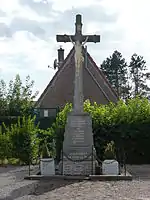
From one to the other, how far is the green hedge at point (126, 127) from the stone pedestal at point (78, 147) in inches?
147

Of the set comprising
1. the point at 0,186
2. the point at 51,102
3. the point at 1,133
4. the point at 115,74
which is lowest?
the point at 0,186

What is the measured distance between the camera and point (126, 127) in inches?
647

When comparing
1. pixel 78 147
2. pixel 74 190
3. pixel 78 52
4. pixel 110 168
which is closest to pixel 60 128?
pixel 78 147

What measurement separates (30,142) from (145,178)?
18.9 ft

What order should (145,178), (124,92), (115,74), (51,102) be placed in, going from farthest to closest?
(115,74)
(124,92)
(51,102)
(145,178)

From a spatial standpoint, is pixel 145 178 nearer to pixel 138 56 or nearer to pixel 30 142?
pixel 30 142

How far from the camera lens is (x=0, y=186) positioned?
34.2 ft

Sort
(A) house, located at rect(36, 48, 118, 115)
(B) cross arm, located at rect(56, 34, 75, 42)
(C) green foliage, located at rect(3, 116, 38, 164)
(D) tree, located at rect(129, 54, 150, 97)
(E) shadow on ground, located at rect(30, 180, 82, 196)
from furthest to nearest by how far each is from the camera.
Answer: (D) tree, located at rect(129, 54, 150, 97), (A) house, located at rect(36, 48, 118, 115), (C) green foliage, located at rect(3, 116, 38, 164), (B) cross arm, located at rect(56, 34, 75, 42), (E) shadow on ground, located at rect(30, 180, 82, 196)

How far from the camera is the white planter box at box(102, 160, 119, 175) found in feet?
38.4

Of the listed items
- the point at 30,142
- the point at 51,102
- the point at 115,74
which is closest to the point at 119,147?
the point at 30,142

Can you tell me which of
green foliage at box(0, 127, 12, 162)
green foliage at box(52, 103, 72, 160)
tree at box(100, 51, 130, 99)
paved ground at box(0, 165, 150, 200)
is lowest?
paved ground at box(0, 165, 150, 200)

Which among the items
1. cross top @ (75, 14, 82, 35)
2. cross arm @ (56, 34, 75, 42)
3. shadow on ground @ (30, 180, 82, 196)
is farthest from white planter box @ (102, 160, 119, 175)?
cross top @ (75, 14, 82, 35)

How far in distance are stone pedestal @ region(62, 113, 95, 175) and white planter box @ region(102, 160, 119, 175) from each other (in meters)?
0.36

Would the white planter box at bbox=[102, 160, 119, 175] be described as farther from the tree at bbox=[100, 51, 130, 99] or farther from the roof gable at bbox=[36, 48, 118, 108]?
the tree at bbox=[100, 51, 130, 99]
